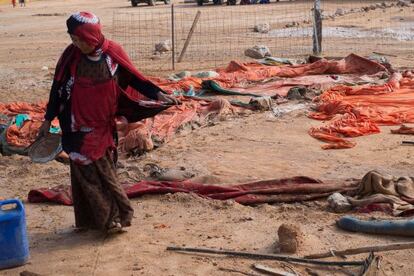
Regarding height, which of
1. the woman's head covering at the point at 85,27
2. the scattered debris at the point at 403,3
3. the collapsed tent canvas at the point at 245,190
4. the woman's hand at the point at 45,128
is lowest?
the collapsed tent canvas at the point at 245,190

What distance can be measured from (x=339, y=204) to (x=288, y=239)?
1.02m

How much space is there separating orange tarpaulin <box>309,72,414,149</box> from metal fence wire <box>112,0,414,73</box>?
12.6 ft

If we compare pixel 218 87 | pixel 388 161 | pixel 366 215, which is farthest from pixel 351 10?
pixel 366 215

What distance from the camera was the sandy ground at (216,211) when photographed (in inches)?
Result: 185

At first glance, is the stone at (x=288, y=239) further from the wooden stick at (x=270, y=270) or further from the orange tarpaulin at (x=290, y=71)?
the orange tarpaulin at (x=290, y=71)

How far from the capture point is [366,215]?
17.9 feet

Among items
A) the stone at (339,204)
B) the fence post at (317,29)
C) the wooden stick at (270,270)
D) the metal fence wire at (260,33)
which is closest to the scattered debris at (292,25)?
the metal fence wire at (260,33)

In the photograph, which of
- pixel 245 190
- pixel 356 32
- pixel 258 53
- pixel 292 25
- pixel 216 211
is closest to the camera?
pixel 216 211

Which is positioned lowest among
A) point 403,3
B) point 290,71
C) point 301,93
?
point 301,93

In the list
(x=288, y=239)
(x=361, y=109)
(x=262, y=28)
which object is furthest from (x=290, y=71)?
(x=262, y=28)

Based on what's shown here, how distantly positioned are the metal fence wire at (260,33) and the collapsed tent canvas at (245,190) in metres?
7.67

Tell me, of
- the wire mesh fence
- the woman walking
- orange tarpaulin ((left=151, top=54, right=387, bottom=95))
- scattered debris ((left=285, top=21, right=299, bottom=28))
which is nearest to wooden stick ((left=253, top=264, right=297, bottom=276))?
the woman walking

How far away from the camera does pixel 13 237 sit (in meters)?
4.65

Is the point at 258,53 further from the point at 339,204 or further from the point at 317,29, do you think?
the point at 339,204
